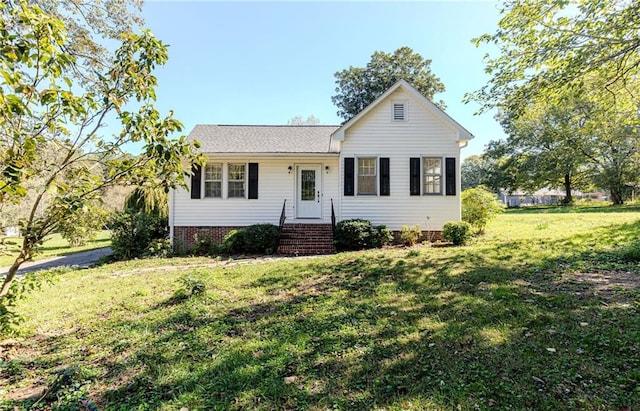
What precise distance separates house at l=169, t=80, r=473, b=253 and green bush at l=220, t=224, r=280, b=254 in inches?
40.6

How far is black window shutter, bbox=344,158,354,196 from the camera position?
12.0m

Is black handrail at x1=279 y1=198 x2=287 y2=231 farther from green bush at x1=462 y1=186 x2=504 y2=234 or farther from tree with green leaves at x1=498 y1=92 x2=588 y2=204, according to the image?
tree with green leaves at x1=498 y1=92 x2=588 y2=204

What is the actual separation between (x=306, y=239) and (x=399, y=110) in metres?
6.12

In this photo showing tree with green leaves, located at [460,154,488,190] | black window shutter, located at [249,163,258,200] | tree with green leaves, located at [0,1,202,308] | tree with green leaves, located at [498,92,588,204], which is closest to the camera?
tree with green leaves, located at [0,1,202,308]

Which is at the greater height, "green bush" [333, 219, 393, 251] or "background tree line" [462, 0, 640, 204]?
"background tree line" [462, 0, 640, 204]

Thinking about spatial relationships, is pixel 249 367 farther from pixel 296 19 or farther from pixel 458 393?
pixel 296 19

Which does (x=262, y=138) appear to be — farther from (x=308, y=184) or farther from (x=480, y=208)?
(x=480, y=208)

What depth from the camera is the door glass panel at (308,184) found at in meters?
12.7

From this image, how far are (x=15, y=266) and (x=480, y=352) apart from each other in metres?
5.57

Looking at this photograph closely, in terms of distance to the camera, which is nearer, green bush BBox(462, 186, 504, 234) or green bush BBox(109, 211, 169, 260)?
green bush BBox(109, 211, 169, 260)

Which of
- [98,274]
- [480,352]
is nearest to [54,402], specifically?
[480,352]

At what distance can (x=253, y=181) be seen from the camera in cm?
1234

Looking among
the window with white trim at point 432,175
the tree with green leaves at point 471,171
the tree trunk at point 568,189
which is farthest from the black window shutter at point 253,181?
the tree with green leaves at point 471,171

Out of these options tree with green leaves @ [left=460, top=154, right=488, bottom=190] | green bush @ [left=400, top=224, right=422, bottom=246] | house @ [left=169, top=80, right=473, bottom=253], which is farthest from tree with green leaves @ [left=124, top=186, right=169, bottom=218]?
tree with green leaves @ [left=460, top=154, right=488, bottom=190]
